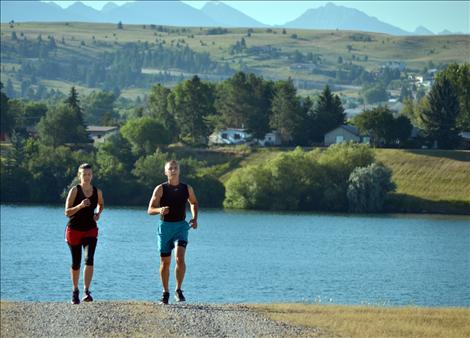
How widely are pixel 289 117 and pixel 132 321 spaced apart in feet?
382

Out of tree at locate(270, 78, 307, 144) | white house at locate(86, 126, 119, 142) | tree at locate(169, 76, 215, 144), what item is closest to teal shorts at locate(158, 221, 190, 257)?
tree at locate(270, 78, 307, 144)

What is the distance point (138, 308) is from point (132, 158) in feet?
348

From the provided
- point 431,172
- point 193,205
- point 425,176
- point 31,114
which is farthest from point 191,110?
point 193,205

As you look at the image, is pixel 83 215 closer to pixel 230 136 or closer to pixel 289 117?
pixel 289 117

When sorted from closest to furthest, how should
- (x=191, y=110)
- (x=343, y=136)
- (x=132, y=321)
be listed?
(x=132, y=321) → (x=343, y=136) → (x=191, y=110)

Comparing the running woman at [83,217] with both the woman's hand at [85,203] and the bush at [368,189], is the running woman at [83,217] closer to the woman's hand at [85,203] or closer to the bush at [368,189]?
the woman's hand at [85,203]

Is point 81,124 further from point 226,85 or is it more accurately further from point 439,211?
point 439,211

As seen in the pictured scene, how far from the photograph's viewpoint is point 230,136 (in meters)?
148

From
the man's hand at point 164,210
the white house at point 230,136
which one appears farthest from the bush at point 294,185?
the man's hand at point 164,210

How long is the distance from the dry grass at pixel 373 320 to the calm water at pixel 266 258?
16.2 m

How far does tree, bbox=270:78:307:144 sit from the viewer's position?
13850cm

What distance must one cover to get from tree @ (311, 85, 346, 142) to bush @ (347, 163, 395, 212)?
3215cm

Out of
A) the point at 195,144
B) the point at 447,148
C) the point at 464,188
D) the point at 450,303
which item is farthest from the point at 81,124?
the point at 450,303

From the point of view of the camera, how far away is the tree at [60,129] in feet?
452
